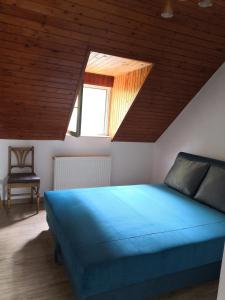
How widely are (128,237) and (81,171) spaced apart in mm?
2121

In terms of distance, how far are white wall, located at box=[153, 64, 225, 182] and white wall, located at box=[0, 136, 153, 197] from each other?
0.40m

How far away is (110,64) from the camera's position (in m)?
3.41

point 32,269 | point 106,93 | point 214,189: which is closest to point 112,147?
point 106,93

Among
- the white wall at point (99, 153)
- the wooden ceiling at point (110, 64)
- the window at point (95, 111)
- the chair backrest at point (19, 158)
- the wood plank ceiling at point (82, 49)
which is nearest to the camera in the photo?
the wood plank ceiling at point (82, 49)

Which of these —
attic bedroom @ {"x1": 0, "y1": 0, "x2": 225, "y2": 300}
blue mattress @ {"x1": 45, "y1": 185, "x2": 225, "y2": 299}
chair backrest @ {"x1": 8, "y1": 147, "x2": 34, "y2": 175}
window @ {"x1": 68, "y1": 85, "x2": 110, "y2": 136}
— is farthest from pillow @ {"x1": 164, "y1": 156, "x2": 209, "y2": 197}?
chair backrest @ {"x1": 8, "y1": 147, "x2": 34, "y2": 175}

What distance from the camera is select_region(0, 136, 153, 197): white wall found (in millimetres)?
3760

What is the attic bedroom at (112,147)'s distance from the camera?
1924 mm

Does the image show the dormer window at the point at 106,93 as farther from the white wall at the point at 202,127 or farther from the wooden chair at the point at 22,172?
the white wall at the point at 202,127

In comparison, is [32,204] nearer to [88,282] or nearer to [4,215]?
[4,215]

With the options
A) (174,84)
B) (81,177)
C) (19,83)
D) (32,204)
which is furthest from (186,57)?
(32,204)

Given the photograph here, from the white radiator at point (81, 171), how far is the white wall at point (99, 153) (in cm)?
14

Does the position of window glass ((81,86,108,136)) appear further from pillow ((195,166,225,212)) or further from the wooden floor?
pillow ((195,166,225,212))

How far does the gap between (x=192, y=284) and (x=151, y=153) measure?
275 centimetres

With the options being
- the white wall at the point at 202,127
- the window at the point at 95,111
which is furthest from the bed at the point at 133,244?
the window at the point at 95,111
